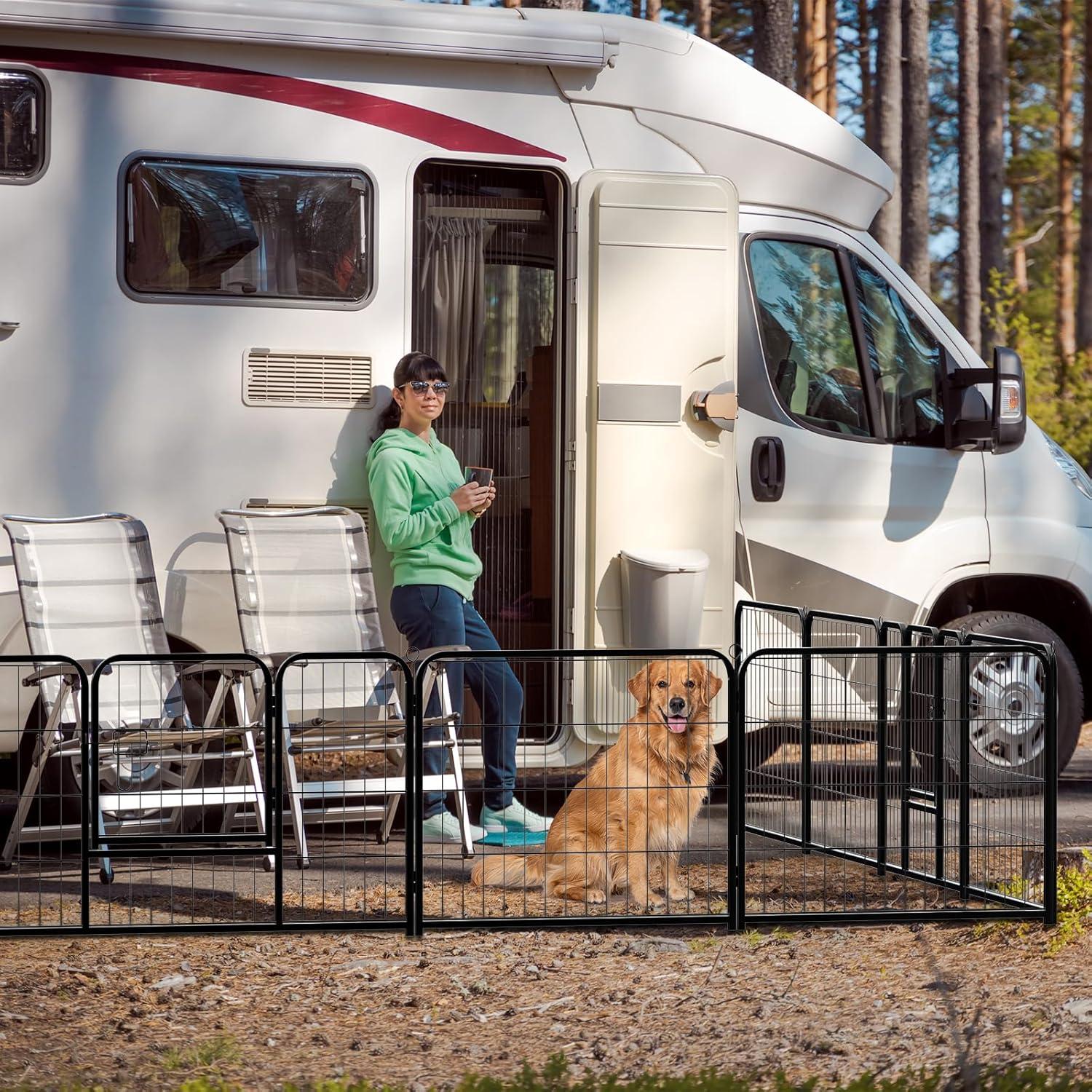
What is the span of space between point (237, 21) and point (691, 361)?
7.35ft

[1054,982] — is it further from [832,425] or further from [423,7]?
[423,7]

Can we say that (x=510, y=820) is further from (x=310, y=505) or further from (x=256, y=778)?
(x=310, y=505)

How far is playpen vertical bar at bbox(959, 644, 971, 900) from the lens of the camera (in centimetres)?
462

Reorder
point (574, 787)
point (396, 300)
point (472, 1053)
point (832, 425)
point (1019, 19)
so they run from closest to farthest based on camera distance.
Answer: point (472, 1053), point (574, 787), point (396, 300), point (832, 425), point (1019, 19)

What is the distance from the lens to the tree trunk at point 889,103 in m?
15.7

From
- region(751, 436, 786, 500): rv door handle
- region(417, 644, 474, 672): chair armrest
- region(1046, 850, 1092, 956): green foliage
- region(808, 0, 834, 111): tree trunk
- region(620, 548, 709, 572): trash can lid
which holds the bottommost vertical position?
region(1046, 850, 1092, 956): green foliage

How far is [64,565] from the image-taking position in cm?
558

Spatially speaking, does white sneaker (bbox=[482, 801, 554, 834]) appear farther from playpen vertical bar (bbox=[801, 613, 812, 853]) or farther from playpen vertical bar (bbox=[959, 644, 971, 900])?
playpen vertical bar (bbox=[959, 644, 971, 900])

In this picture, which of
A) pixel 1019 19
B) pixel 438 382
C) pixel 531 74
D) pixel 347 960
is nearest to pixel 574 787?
pixel 347 960

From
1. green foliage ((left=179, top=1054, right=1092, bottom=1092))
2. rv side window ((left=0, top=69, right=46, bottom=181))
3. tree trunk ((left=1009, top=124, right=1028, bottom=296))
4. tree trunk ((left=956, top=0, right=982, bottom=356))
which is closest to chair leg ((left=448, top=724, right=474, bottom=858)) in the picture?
green foliage ((left=179, top=1054, right=1092, bottom=1092))

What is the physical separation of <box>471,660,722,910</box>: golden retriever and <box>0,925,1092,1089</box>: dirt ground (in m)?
0.22

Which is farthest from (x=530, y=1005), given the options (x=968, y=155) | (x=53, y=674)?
(x=968, y=155)

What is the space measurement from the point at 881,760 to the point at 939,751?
216mm

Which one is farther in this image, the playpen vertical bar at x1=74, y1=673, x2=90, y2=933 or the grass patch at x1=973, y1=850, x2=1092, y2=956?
the grass patch at x1=973, y1=850, x2=1092, y2=956
